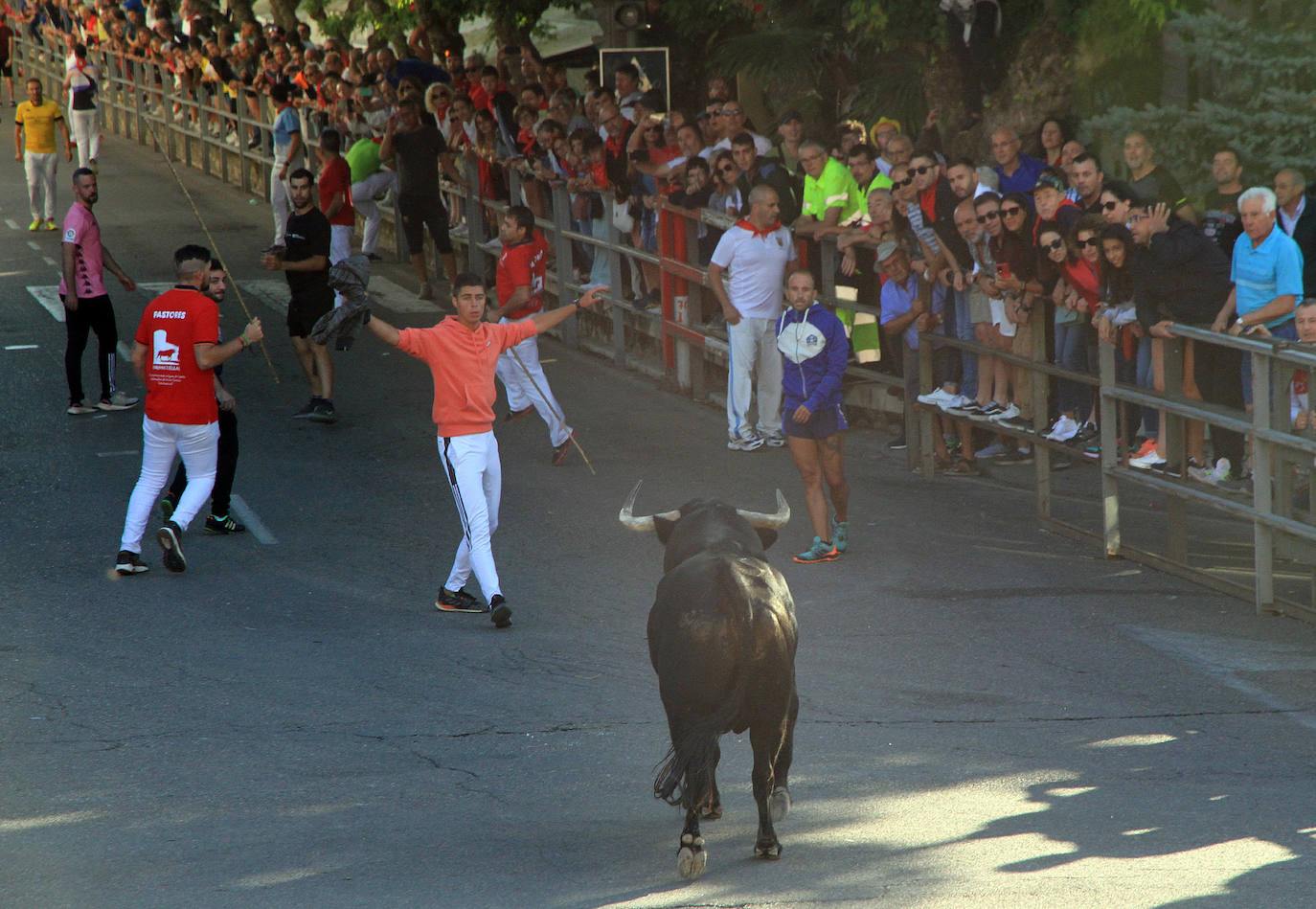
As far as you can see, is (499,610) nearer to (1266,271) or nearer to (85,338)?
(1266,271)

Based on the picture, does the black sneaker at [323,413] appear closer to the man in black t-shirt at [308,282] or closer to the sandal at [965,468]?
the man in black t-shirt at [308,282]

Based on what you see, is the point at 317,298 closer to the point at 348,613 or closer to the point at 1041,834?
the point at 348,613

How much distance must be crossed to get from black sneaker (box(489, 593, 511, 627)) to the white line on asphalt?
2.51 metres

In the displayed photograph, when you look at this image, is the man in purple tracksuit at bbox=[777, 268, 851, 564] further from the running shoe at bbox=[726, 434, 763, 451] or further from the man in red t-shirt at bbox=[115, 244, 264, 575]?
the man in red t-shirt at bbox=[115, 244, 264, 575]

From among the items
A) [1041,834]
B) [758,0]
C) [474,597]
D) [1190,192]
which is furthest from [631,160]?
[1041,834]

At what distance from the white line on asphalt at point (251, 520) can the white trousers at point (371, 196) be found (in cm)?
899

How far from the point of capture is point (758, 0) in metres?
16.0

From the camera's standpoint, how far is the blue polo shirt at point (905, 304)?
1219cm

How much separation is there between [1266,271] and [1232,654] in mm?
2540

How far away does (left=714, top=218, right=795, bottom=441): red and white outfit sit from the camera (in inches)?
515

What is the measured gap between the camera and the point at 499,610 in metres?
8.98

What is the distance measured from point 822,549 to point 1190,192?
14.0 ft

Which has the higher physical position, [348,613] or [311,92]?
[311,92]

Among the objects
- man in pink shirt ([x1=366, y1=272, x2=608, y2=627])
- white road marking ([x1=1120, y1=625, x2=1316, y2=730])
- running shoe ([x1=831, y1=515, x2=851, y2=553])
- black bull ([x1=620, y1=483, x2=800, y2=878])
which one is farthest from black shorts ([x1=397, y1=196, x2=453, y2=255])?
black bull ([x1=620, y1=483, x2=800, y2=878])
